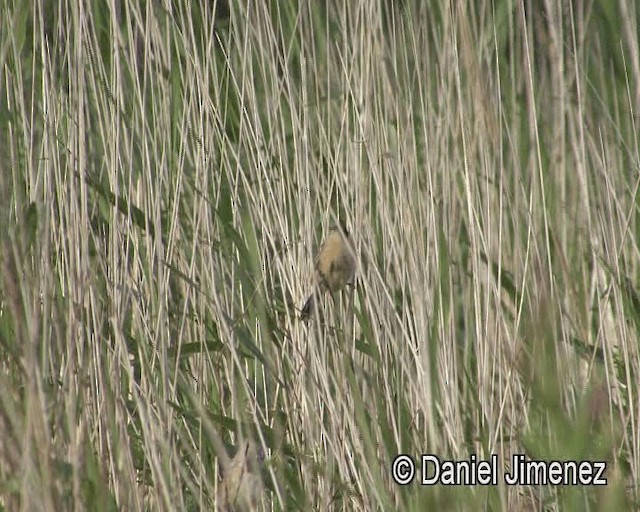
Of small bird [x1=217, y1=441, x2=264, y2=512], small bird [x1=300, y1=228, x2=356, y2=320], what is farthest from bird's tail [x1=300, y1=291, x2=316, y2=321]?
small bird [x1=217, y1=441, x2=264, y2=512]

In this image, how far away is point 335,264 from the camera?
1063 millimetres

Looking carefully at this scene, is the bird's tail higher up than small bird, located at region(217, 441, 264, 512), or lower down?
higher up

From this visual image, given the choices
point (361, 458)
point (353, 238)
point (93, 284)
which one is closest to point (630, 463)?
point (361, 458)

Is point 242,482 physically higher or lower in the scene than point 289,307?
lower

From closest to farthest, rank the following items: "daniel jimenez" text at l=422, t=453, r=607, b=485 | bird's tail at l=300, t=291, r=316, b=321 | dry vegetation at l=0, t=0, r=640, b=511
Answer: "daniel jimenez" text at l=422, t=453, r=607, b=485 < dry vegetation at l=0, t=0, r=640, b=511 < bird's tail at l=300, t=291, r=316, b=321

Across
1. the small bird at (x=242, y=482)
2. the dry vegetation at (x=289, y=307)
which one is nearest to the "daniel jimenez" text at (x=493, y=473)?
the dry vegetation at (x=289, y=307)

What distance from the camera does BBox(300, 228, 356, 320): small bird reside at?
1052 millimetres

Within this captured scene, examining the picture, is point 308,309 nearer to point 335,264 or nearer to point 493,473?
point 335,264

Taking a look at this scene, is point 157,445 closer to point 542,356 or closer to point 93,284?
point 93,284

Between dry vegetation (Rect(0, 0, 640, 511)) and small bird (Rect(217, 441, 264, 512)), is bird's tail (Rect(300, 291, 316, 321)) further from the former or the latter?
small bird (Rect(217, 441, 264, 512))

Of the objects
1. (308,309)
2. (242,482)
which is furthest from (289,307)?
(242,482)

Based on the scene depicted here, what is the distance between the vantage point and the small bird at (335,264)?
1.05 metres

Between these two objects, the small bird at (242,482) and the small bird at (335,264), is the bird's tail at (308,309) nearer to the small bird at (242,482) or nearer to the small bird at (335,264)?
the small bird at (335,264)

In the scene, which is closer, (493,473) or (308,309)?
(493,473)
